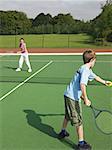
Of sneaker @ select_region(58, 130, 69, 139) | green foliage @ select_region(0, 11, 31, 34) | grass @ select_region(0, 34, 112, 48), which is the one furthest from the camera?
green foliage @ select_region(0, 11, 31, 34)

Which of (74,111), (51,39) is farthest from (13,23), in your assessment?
(74,111)

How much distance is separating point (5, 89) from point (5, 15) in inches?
1724

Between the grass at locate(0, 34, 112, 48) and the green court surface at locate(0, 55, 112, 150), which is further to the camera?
the grass at locate(0, 34, 112, 48)

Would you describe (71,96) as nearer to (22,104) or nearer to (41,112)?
(41,112)

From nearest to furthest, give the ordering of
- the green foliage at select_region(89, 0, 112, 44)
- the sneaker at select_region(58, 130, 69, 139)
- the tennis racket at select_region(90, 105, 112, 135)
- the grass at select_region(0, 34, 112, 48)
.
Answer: the tennis racket at select_region(90, 105, 112, 135) < the sneaker at select_region(58, 130, 69, 139) < the green foliage at select_region(89, 0, 112, 44) < the grass at select_region(0, 34, 112, 48)

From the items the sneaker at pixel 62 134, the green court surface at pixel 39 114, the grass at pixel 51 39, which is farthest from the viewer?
the grass at pixel 51 39

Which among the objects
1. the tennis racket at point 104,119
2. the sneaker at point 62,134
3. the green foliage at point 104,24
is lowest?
the sneaker at point 62,134

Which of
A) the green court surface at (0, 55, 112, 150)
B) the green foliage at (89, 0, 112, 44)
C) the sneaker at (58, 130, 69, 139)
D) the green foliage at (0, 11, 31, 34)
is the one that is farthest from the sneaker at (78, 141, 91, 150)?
the green foliage at (0, 11, 31, 34)

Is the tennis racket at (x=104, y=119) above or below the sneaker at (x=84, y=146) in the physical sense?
above

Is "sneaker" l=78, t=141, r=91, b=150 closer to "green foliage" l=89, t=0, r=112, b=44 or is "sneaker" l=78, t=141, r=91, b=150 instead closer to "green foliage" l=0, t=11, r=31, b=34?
"green foliage" l=89, t=0, r=112, b=44

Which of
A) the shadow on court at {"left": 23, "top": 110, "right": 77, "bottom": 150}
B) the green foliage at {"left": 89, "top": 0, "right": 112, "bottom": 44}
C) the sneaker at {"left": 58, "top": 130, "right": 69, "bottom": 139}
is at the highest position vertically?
the green foliage at {"left": 89, "top": 0, "right": 112, "bottom": 44}

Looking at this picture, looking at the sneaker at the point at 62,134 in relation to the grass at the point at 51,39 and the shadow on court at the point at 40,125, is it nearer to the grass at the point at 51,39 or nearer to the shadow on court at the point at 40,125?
the shadow on court at the point at 40,125

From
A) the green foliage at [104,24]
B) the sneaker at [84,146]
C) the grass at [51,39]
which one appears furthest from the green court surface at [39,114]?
the grass at [51,39]

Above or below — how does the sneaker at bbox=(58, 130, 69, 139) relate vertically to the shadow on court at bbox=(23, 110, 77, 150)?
above
